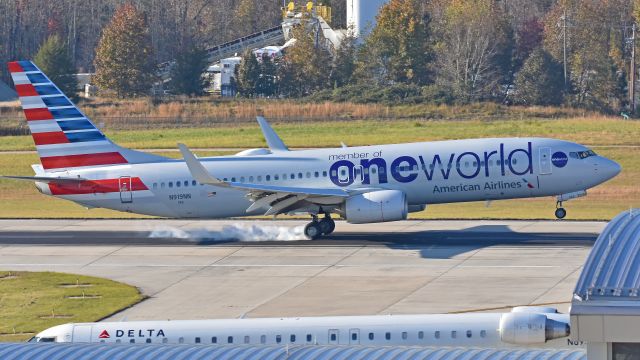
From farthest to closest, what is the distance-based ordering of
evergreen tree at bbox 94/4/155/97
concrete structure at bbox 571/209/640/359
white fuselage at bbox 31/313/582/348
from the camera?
evergreen tree at bbox 94/4/155/97 → white fuselage at bbox 31/313/582/348 → concrete structure at bbox 571/209/640/359

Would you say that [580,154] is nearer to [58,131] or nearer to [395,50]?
[58,131]

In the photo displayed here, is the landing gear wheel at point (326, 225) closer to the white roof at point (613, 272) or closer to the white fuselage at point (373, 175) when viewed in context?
the white fuselage at point (373, 175)

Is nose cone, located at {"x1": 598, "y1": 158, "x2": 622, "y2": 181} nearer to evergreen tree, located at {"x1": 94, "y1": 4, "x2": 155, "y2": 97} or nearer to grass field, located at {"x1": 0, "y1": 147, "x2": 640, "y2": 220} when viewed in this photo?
grass field, located at {"x1": 0, "y1": 147, "x2": 640, "y2": 220}

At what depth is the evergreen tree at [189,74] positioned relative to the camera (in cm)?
13662

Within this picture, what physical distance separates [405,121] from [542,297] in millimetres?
72725

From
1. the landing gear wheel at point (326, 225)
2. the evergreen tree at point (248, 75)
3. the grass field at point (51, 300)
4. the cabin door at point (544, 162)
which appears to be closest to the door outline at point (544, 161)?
the cabin door at point (544, 162)

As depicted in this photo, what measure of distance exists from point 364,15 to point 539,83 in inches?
956

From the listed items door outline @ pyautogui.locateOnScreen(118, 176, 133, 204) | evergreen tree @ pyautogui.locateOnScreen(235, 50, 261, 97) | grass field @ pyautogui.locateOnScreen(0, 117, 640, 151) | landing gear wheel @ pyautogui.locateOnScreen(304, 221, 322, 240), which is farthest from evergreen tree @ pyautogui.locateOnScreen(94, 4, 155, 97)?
landing gear wheel @ pyautogui.locateOnScreen(304, 221, 322, 240)

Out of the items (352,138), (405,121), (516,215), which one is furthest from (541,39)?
(516,215)

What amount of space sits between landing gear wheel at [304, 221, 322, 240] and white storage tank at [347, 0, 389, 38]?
91.5 meters

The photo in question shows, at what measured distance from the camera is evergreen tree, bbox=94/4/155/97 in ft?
447

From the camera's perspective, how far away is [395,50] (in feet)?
A: 446

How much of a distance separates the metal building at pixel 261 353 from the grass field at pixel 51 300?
18778 millimetres

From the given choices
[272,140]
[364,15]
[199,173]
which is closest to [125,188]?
[199,173]
